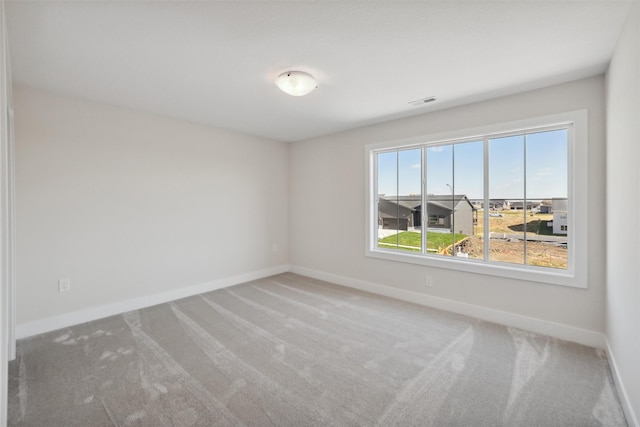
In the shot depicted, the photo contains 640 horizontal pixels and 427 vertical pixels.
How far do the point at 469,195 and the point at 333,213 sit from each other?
203 centimetres

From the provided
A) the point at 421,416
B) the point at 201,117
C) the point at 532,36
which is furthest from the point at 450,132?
the point at 201,117

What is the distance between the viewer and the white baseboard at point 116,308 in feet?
9.07

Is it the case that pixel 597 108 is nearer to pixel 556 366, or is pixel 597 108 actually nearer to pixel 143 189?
pixel 556 366

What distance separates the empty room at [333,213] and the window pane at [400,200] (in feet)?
0.10

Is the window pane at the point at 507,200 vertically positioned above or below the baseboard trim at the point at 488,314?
above

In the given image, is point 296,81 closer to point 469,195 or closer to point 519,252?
point 469,195

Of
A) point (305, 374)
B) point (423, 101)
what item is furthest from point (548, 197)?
point (305, 374)

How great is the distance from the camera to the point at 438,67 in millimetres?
2361

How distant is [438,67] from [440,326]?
252 cm

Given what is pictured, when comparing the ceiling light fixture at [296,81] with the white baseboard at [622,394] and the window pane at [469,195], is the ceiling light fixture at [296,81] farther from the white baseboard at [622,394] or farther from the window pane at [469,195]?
the white baseboard at [622,394]

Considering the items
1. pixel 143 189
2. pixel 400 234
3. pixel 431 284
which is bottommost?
pixel 431 284

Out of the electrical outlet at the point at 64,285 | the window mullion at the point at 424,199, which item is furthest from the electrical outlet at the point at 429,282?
the electrical outlet at the point at 64,285

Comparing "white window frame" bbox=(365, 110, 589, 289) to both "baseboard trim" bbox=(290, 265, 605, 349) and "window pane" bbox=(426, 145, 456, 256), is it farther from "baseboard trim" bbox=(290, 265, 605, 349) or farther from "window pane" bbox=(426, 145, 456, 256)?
"baseboard trim" bbox=(290, 265, 605, 349)

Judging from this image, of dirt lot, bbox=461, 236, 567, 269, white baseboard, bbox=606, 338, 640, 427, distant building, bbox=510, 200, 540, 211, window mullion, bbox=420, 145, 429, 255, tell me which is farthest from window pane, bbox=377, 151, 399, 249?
white baseboard, bbox=606, 338, 640, 427
